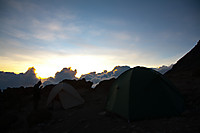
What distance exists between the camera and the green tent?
5.17 metres

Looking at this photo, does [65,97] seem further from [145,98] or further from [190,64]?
[190,64]

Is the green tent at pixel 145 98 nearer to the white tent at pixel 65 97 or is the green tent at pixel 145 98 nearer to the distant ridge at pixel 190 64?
the white tent at pixel 65 97

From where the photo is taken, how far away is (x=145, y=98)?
532cm

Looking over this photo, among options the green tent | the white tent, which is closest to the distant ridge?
the green tent

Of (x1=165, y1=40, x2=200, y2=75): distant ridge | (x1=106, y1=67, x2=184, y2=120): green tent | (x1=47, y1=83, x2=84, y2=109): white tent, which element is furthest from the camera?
(x1=165, y1=40, x2=200, y2=75): distant ridge

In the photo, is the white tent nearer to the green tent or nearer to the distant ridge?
the green tent

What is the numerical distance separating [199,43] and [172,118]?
70487 mm

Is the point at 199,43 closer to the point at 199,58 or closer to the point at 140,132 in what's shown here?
the point at 199,58

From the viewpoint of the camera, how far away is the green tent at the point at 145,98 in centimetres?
517

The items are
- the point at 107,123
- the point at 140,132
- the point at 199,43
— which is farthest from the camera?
the point at 199,43

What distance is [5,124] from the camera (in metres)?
6.16

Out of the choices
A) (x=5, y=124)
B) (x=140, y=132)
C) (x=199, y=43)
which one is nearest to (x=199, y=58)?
(x=199, y=43)

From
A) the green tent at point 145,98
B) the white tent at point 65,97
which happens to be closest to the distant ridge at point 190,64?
the green tent at point 145,98

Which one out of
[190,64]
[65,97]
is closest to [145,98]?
[65,97]
